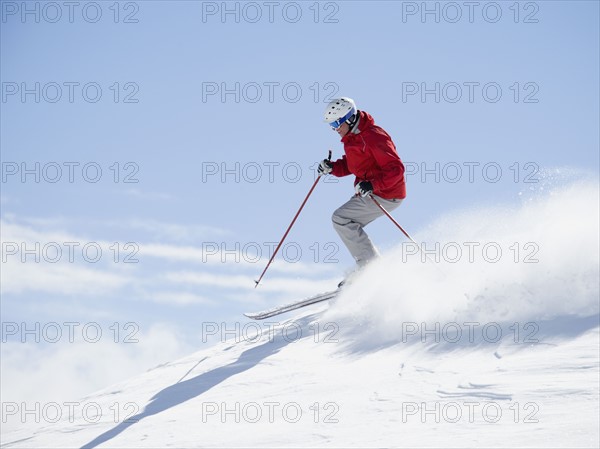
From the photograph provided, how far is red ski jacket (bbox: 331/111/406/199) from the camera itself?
8.91 metres

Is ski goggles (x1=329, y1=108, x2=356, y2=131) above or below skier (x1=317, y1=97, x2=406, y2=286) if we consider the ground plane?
above

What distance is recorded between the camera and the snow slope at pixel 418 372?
4.35 metres

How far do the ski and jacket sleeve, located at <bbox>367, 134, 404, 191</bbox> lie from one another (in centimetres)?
205

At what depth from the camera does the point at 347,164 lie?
31.4 ft

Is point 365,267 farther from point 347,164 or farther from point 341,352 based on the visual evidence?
point 341,352

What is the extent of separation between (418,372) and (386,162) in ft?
13.6

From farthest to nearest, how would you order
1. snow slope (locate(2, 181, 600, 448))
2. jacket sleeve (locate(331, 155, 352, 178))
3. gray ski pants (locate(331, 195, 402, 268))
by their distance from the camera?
1. jacket sleeve (locate(331, 155, 352, 178))
2. gray ski pants (locate(331, 195, 402, 268))
3. snow slope (locate(2, 181, 600, 448))

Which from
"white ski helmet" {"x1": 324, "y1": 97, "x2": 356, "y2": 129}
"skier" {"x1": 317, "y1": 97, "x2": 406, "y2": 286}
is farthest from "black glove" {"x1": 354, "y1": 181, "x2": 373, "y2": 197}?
"white ski helmet" {"x1": 324, "y1": 97, "x2": 356, "y2": 129}

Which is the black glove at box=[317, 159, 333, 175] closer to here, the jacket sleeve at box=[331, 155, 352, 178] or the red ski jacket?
the jacket sleeve at box=[331, 155, 352, 178]

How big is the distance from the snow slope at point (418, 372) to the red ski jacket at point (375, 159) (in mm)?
1192

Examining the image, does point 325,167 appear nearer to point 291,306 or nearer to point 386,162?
point 386,162

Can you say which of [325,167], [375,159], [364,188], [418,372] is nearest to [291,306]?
[325,167]

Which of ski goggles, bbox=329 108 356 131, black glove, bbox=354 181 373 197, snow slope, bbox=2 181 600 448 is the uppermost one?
ski goggles, bbox=329 108 356 131

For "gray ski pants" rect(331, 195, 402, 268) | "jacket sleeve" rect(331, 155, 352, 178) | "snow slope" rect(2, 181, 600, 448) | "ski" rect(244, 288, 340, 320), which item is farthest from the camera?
"ski" rect(244, 288, 340, 320)
